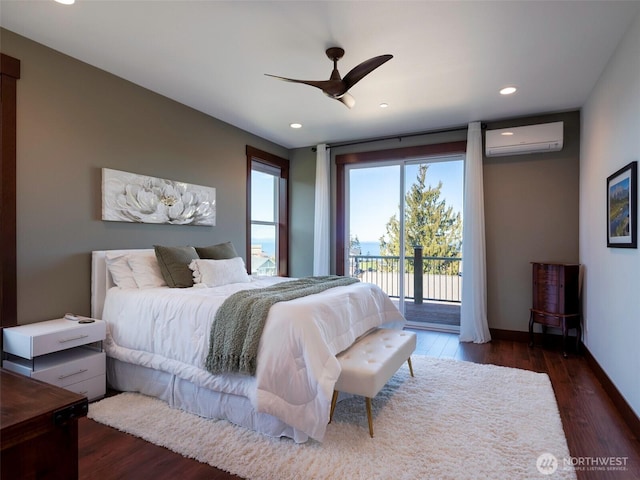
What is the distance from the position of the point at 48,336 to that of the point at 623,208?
411cm

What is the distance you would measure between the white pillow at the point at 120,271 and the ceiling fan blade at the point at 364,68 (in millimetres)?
2395

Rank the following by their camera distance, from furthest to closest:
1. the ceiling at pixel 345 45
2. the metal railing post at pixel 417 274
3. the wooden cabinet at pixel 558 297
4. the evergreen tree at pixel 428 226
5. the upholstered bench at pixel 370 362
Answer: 1. the metal railing post at pixel 417 274
2. the evergreen tree at pixel 428 226
3. the wooden cabinet at pixel 558 297
4. the ceiling at pixel 345 45
5. the upholstered bench at pixel 370 362

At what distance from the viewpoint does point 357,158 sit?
525cm

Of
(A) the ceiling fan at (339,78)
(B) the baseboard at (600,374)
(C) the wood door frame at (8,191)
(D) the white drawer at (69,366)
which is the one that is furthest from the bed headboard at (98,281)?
(B) the baseboard at (600,374)

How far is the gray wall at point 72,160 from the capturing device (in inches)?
101

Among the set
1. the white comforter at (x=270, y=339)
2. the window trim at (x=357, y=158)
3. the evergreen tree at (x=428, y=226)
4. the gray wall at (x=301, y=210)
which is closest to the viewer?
the white comforter at (x=270, y=339)

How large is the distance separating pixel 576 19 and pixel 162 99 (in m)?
3.61

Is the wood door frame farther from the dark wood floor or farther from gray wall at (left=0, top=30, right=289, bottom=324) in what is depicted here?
the dark wood floor

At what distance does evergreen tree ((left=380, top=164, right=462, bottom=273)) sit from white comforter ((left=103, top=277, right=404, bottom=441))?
214 cm

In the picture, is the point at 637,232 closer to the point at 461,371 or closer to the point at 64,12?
the point at 461,371

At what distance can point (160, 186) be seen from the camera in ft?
11.5

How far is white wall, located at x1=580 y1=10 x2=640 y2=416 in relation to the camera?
7.38ft

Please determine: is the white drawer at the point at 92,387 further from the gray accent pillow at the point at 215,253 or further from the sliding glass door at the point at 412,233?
the sliding glass door at the point at 412,233

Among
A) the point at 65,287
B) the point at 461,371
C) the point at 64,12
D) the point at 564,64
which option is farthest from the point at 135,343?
the point at 564,64
